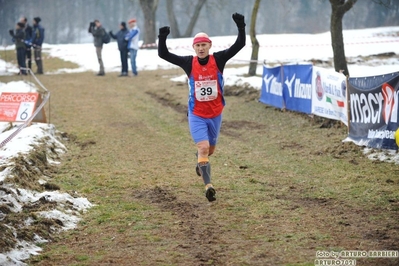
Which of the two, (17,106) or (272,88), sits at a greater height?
(17,106)

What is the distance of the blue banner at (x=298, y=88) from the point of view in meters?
16.2

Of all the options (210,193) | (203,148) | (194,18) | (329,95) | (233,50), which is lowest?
(194,18)

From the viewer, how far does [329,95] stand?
14.7 meters

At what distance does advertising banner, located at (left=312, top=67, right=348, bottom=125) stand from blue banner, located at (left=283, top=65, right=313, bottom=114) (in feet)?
1.15

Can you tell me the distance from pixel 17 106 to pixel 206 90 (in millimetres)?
6658

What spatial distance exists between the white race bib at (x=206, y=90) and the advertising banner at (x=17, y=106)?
6389 mm

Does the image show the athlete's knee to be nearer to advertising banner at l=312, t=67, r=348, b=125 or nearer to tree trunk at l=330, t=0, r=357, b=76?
advertising banner at l=312, t=67, r=348, b=125

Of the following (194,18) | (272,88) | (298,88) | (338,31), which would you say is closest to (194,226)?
(298,88)

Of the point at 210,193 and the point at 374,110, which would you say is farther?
the point at 374,110

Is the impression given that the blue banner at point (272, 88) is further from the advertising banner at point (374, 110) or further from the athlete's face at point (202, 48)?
Answer: the athlete's face at point (202, 48)

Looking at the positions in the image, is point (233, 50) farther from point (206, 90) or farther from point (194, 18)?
point (194, 18)

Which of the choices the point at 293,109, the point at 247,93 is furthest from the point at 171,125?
the point at 247,93

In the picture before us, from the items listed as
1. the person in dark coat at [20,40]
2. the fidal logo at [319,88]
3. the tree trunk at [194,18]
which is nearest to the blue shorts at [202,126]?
the fidal logo at [319,88]

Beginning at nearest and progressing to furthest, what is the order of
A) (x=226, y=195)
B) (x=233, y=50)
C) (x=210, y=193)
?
(x=210, y=193), (x=233, y=50), (x=226, y=195)
